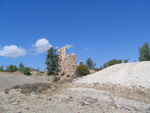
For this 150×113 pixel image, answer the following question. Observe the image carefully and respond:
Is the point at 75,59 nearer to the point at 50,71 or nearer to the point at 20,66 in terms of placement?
the point at 50,71

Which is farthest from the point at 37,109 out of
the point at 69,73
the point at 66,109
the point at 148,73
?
the point at 69,73

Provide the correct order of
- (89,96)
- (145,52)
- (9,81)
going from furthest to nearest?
1. (145,52)
2. (9,81)
3. (89,96)

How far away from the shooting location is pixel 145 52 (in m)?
34.1

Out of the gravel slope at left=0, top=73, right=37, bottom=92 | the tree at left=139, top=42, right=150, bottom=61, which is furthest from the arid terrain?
the tree at left=139, top=42, right=150, bottom=61

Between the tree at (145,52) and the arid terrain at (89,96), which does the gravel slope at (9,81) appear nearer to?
the arid terrain at (89,96)

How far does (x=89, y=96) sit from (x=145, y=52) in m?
30.2

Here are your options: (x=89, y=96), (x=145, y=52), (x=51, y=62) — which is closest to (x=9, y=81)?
(x=89, y=96)

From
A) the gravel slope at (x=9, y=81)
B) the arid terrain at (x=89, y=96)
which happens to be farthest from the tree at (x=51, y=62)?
the arid terrain at (x=89, y=96)

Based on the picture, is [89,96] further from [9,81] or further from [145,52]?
[145,52]

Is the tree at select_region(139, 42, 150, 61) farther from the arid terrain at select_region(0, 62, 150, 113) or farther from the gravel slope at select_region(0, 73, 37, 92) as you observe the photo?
the gravel slope at select_region(0, 73, 37, 92)

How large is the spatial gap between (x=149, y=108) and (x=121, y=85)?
5.73m

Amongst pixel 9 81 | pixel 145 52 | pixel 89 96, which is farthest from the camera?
pixel 145 52

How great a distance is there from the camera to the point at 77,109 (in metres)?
6.18

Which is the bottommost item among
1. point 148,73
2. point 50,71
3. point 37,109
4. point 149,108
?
point 149,108
